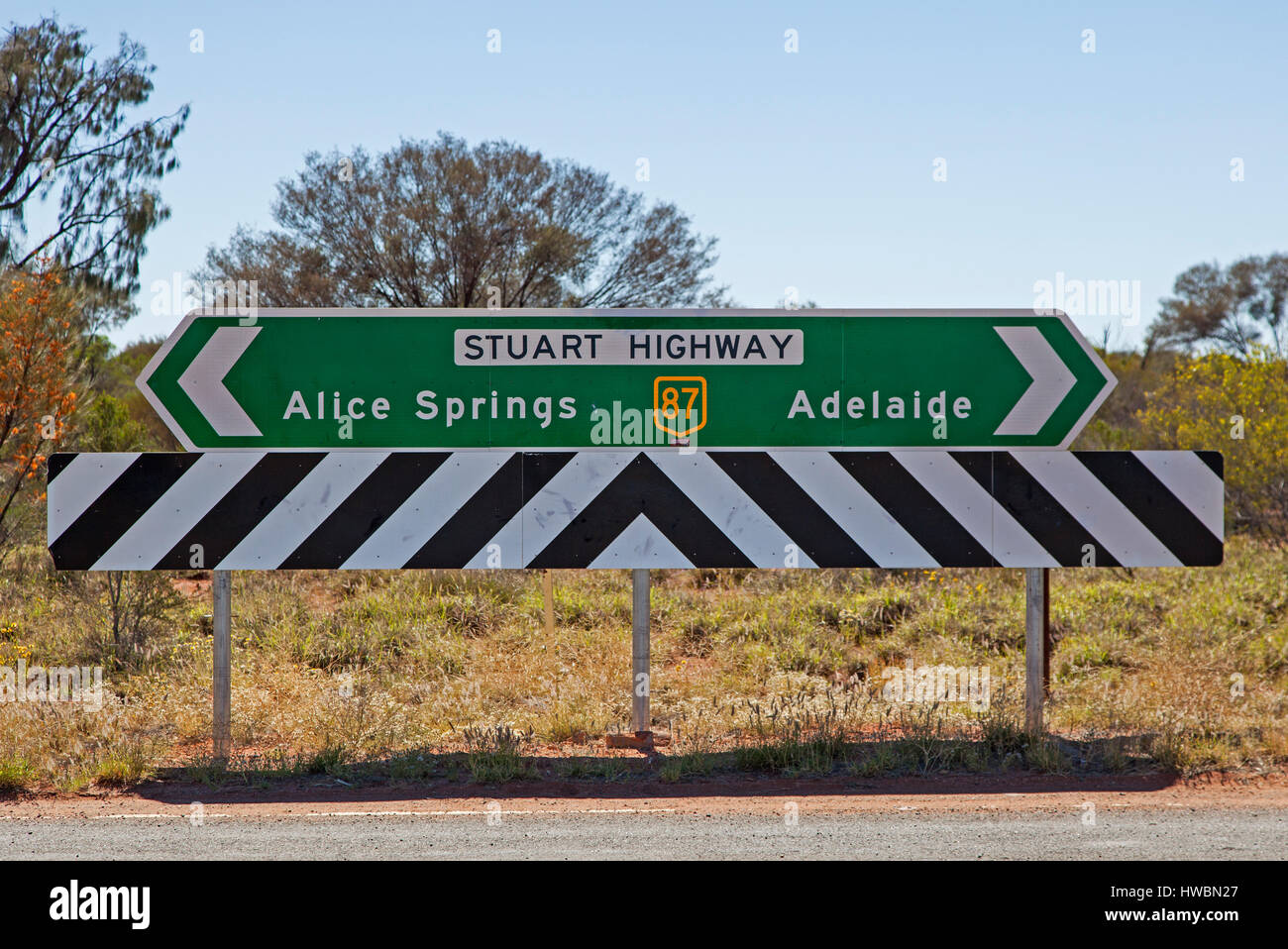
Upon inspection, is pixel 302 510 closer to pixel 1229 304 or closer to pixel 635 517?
pixel 635 517

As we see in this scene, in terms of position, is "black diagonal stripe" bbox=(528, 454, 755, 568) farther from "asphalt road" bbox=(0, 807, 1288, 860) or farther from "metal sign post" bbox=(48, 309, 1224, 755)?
"asphalt road" bbox=(0, 807, 1288, 860)

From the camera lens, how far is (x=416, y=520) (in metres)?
6.68

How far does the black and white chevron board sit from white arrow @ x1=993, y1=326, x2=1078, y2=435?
13.9 inches

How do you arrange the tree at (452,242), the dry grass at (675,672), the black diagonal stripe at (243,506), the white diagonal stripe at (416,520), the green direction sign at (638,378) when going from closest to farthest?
the dry grass at (675,672)
the black diagonal stripe at (243,506)
the white diagonal stripe at (416,520)
the green direction sign at (638,378)
the tree at (452,242)

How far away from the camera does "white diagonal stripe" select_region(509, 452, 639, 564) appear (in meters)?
6.71

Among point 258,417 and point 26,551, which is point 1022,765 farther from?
point 26,551

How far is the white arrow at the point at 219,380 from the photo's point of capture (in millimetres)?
6738

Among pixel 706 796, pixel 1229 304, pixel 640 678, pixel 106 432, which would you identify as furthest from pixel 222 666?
pixel 1229 304

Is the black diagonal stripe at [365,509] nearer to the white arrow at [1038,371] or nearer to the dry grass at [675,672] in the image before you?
the dry grass at [675,672]

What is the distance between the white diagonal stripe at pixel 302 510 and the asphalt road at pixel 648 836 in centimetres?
177

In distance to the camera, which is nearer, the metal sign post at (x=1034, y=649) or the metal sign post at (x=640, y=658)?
the metal sign post at (x=1034, y=649)

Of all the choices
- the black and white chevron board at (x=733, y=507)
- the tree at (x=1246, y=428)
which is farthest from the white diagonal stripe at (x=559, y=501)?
the tree at (x=1246, y=428)

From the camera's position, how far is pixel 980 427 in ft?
22.8

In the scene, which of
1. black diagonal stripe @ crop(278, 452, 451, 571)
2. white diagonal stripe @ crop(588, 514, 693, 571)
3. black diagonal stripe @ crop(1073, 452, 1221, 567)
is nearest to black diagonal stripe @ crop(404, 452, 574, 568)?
black diagonal stripe @ crop(278, 452, 451, 571)
